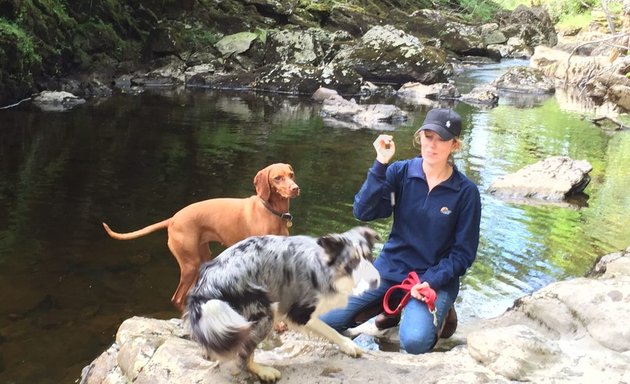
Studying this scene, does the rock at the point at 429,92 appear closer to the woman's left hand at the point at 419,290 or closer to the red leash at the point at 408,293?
the red leash at the point at 408,293

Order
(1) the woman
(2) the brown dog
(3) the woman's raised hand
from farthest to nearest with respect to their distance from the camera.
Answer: (2) the brown dog
(1) the woman
(3) the woman's raised hand

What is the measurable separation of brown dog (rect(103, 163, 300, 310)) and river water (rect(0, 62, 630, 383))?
0.89 meters

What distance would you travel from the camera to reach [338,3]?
37.0 metres

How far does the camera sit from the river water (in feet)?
19.9

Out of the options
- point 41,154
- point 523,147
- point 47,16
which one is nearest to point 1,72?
point 47,16

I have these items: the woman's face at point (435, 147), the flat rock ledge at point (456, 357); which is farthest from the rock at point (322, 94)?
the flat rock ledge at point (456, 357)

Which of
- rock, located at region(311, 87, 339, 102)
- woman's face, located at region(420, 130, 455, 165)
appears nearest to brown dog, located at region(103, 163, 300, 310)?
woman's face, located at region(420, 130, 455, 165)

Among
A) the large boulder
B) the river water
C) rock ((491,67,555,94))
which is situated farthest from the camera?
rock ((491,67,555,94))

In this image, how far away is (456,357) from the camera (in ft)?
12.3

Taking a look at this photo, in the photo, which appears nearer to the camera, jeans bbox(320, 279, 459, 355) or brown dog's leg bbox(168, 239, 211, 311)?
jeans bbox(320, 279, 459, 355)

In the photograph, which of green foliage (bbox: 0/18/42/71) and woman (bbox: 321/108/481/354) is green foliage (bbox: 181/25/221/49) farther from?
woman (bbox: 321/108/481/354)

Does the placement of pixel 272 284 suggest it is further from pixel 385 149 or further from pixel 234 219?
pixel 234 219

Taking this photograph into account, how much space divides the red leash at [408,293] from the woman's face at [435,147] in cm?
88

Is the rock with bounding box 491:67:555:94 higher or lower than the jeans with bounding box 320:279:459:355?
higher
